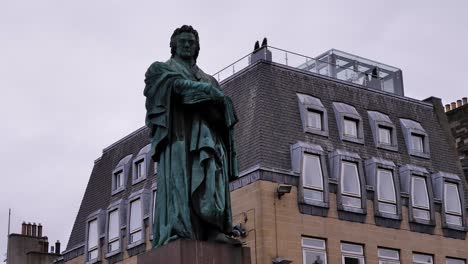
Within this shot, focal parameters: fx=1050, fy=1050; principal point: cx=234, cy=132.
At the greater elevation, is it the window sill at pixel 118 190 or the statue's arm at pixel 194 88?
the window sill at pixel 118 190

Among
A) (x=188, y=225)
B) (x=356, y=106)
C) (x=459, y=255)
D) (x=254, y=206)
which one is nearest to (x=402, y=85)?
(x=356, y=106)

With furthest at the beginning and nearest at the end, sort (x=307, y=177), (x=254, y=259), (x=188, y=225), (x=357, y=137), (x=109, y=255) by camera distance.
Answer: (x=109, y=255) < (x=357, y=137) < (x=307, y=177) < (x=254, y=259) < (x=188, y=225)

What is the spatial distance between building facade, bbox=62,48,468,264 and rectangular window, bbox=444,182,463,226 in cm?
6

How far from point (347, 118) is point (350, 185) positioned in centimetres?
340

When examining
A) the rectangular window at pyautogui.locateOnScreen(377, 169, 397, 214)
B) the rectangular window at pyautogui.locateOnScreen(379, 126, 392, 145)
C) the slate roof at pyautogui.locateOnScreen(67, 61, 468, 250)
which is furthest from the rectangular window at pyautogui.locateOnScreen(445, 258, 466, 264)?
the rectangular window at pyautogui.locateOnScreen(379, 126, 392, 145)

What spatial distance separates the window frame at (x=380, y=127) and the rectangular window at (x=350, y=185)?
2.63 meters

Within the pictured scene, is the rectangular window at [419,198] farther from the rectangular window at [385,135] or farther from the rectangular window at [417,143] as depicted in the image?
the rectangular window at [385,135]

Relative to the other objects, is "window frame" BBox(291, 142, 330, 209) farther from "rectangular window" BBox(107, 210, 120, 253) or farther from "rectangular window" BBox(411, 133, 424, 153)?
"rectangular window" BBox(107, 210, 120, 253)

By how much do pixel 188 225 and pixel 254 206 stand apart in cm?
2892

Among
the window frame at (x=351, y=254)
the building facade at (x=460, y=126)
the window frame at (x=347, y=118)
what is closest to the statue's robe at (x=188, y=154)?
the window frame at (x=351, y=254)

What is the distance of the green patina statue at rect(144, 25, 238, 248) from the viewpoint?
14.2 meters

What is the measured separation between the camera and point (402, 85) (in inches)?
2100

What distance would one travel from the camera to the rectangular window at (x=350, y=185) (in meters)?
45.6

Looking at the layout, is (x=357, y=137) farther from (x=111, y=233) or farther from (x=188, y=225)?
(x=188, y=225)
